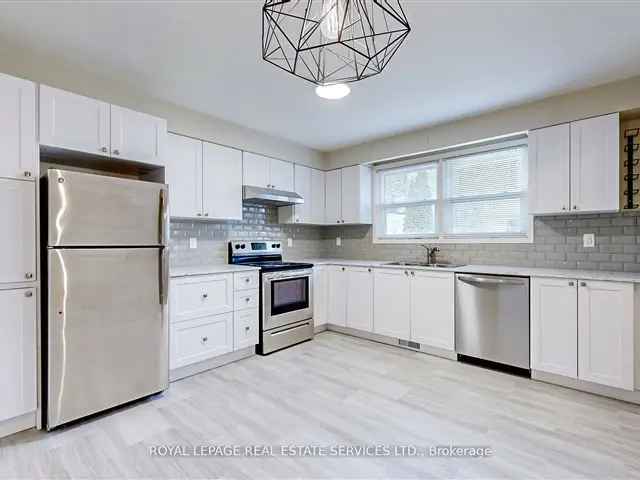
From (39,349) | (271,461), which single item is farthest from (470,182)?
(39,349)

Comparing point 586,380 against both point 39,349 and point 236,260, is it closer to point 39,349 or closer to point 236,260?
point 236,260

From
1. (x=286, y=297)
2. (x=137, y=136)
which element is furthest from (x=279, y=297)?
(x=137, y=136)

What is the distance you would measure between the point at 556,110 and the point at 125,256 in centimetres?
372

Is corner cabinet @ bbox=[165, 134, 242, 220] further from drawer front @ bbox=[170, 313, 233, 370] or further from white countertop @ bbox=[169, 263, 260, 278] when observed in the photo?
drawer front @ bbox=[170, 313, 233, 370]

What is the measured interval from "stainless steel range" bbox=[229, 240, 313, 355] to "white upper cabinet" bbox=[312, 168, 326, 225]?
2.71 feet

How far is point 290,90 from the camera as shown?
2.92m

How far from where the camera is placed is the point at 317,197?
480 cm

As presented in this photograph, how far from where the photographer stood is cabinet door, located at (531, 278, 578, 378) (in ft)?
8.79

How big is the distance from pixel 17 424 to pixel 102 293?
882mm

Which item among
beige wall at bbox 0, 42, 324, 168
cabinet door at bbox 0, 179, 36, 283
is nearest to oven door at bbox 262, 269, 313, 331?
beige wall at bbox 0, 42, 324, 168

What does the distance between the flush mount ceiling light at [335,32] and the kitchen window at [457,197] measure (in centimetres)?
200

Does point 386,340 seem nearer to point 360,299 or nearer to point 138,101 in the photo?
point 360,299

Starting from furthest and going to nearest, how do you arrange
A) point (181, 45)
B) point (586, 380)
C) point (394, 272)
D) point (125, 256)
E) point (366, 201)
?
1. point (366, 201)
2. point (394, 272)
3. point (586, 380)
4. point (125, 256)
5. point (181, 45)

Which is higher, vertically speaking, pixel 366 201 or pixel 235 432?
pixel 366 201
